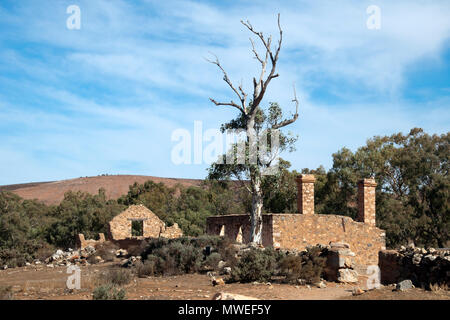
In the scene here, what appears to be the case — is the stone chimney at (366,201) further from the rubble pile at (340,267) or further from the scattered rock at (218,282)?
the scattered rock at (218,282)

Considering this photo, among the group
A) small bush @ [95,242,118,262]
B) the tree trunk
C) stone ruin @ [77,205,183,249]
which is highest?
the tree trunk

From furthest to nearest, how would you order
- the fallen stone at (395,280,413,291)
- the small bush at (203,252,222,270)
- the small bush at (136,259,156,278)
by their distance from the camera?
the small bush at (203,252,222,270)
the small bush at (136,259,156,278)
the fallen stone at (395,280,413,291)

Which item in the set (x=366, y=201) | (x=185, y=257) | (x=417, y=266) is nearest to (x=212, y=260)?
(x=185, y=257)

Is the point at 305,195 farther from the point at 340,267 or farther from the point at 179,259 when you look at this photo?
the point at 340,267

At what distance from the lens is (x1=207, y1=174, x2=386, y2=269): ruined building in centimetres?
1916

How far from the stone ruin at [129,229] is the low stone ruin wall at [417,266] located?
1636cm

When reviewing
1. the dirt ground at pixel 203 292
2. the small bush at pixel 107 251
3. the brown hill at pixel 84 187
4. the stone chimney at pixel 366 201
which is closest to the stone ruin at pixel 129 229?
the small bush at pixel 107 251

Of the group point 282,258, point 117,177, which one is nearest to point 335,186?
point 282,258

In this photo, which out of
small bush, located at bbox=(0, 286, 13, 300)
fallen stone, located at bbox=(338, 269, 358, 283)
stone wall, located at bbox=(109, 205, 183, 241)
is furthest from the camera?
stone wall, located at bbox=(109, 205, 183, 241)

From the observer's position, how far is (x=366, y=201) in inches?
848

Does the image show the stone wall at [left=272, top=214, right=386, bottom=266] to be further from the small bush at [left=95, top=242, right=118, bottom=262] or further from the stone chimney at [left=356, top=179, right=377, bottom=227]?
the small bush at [left=95, top=242, right=118, bottom=262]

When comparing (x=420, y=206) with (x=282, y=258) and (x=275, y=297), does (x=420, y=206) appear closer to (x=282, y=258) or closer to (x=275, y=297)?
(x=282, y=258)

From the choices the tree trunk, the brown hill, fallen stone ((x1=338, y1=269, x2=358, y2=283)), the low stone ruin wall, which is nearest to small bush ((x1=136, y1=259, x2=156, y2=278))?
the tree trunk

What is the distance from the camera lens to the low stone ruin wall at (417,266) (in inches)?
416
